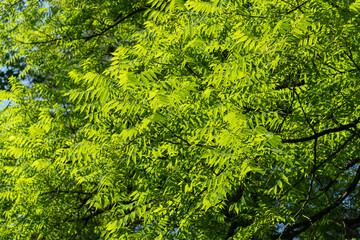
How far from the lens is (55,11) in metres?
10.3

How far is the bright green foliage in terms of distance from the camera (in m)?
4.46

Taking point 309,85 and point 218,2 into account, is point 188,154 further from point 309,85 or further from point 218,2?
point 309,85

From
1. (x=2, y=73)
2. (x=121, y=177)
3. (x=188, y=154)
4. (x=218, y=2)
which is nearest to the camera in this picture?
(x=218, y=2)

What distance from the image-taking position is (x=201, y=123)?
5.33 metres

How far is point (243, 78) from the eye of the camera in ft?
15.6

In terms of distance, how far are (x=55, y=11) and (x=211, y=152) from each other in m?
7.39

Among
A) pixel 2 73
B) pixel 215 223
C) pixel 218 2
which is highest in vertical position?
pixel 2 73

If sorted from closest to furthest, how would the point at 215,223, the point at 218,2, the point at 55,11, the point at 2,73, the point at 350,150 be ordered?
the point at 218,2
the point at 350,150
the point at 215,223
the point at 55,11
the point at 2,73

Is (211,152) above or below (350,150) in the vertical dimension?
above

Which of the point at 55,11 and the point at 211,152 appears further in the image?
the point at 55,11

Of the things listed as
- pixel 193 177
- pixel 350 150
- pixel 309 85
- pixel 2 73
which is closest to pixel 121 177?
pixel 193 177

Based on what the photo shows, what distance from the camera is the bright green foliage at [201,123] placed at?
446 centimetres

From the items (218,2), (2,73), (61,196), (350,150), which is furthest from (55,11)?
(2,73)

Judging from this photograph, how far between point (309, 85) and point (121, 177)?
3.27 metres
